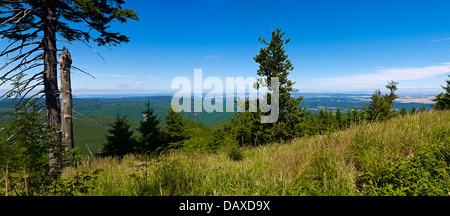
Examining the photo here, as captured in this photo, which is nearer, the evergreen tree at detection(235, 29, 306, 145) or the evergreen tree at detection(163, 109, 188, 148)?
the evergreen tree at detection(235, 29, 306, 145)

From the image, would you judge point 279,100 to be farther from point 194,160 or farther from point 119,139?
point 119,139

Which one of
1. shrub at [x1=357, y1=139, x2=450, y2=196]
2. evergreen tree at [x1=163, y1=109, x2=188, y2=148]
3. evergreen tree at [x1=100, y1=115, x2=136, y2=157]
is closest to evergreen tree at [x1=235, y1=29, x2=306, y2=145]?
evergreen tree at [x1=163, y1=109, x2=188, y2=148]

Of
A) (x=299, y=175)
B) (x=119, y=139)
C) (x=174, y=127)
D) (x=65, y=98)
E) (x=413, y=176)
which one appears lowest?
(x=119, y=139)

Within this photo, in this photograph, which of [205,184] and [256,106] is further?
[256,106]

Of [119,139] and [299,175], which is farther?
[119,139]

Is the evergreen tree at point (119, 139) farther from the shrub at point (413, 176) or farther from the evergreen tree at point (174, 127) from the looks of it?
the shrub at point (413, 176)

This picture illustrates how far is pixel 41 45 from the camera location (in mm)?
6723

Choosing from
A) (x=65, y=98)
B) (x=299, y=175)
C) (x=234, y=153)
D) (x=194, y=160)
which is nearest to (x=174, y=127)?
(x=65, y=98)

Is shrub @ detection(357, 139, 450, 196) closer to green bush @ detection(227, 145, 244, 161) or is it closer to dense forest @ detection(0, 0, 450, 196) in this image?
dense forest @ detection(0, 0, 450, 196)

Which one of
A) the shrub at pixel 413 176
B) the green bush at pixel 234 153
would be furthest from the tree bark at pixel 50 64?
the shrub at pixel 413 176
